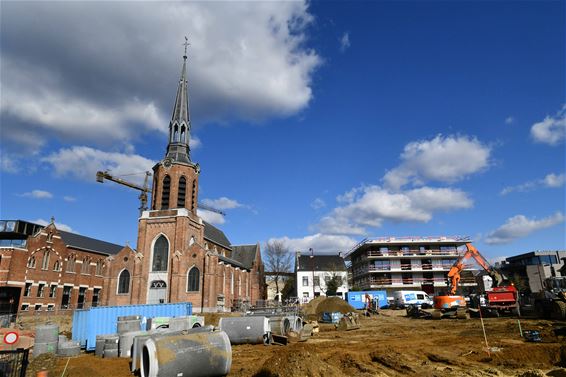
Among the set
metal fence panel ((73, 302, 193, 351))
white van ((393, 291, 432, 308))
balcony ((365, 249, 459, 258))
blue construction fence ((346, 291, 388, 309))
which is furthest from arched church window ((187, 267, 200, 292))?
balcony ((365, 249, 459, 258))

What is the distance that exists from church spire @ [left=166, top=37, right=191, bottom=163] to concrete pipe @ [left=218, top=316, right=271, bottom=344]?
30516 millimetres

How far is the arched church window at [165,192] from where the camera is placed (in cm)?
4316

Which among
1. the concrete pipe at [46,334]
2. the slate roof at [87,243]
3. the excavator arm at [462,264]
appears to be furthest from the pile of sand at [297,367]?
the slate roof at [87,243]

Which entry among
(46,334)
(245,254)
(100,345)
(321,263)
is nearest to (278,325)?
(100,345)

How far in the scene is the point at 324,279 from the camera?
6519cm

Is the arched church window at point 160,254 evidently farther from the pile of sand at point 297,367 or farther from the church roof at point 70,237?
the pile of sand at point 297,367

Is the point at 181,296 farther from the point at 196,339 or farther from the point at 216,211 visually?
the point at 216,211

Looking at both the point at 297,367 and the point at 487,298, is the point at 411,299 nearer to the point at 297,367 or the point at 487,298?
the point at 487,298

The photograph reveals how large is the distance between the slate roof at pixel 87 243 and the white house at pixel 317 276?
32.6m

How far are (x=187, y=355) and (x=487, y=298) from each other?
28469 mm

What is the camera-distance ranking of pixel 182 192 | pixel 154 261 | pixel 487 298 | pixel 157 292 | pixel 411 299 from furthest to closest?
1. pixel 411 299
2. pixel 182 192
3. pixel 154 261
4. pixel 157 292
5. pixel 487 298

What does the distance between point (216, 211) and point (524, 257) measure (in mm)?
63822

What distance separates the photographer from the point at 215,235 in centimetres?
6034

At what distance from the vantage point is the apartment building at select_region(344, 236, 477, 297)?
61938 millimetres
